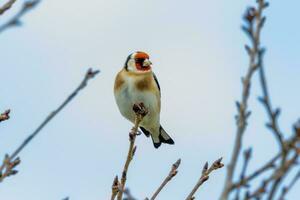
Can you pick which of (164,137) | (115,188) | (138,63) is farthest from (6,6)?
(164,137)

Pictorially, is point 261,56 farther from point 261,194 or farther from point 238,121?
point 261,194

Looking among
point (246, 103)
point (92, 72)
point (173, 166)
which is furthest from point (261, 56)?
point (173, 166)

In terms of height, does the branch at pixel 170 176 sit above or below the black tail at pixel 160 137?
below

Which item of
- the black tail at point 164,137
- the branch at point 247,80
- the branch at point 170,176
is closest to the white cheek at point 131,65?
the black tail at point 164,137

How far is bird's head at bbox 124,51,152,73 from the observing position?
941cm

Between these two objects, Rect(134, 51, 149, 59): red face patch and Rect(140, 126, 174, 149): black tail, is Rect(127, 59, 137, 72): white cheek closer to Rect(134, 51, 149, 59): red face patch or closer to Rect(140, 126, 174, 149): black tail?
Rect(134, 51, 149, 59): red face patch

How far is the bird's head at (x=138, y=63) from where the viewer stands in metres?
9.41

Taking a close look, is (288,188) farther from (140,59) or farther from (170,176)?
(140,59)

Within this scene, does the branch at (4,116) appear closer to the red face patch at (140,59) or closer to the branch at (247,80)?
the branch at (247,80)

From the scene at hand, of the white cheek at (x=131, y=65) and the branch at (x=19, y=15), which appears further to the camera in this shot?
the white cheek at (x=131, y=65)

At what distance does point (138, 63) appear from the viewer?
31.3ft

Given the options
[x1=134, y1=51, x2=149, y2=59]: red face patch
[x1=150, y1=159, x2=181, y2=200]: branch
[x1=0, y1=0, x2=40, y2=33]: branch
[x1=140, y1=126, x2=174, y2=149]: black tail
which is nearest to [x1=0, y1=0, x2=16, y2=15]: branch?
[x1=0, y1=0, x2=40, y2=33]: branch

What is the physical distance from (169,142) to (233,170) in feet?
26.3

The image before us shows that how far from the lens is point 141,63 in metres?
9.52
